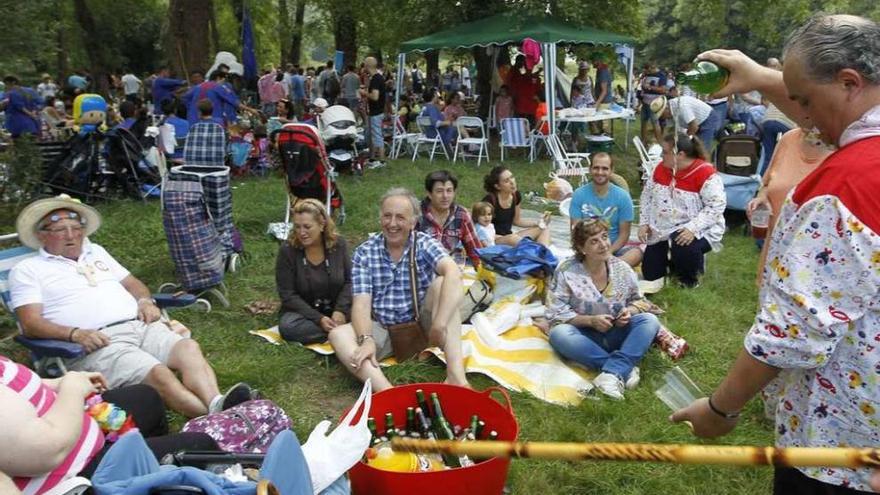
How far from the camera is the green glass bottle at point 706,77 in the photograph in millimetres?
2303

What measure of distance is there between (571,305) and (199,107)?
669 centimetres

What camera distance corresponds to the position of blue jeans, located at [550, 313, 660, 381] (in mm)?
4012

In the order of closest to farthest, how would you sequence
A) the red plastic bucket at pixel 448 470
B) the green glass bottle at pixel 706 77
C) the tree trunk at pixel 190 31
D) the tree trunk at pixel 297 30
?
the green glass bottle at pixel 706 77 → the red plastic bucket at pixel 448 470 → the tree trunk at pixel 190 31 → the tree trunk at pixel 297 30

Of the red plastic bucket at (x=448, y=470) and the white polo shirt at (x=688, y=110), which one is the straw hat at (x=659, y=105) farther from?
the red plastic bucket at (x=448, y=470)

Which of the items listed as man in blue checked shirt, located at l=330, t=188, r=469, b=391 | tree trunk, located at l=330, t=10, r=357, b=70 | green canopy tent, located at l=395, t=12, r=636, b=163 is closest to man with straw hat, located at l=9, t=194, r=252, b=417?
man in blue checked shirt, located at l=330, t=188, r=469, b=391

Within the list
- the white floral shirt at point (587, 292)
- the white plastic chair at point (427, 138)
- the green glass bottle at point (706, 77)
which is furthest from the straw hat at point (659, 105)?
the green glass bottle at point (706, 77)

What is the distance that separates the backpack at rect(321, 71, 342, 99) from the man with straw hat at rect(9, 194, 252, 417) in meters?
10.9

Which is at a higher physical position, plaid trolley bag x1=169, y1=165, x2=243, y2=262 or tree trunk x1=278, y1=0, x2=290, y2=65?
tree trunk x1=278, y1=0, x2=290, y2=65

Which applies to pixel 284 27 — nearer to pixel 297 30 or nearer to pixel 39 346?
pixel 297 30

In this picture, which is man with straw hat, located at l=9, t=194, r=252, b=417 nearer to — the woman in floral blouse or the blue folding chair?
the blue folding chair

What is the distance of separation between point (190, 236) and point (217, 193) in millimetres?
725

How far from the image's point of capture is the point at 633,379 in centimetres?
397

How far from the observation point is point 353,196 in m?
9.14

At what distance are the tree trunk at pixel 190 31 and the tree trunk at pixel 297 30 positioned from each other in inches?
531
